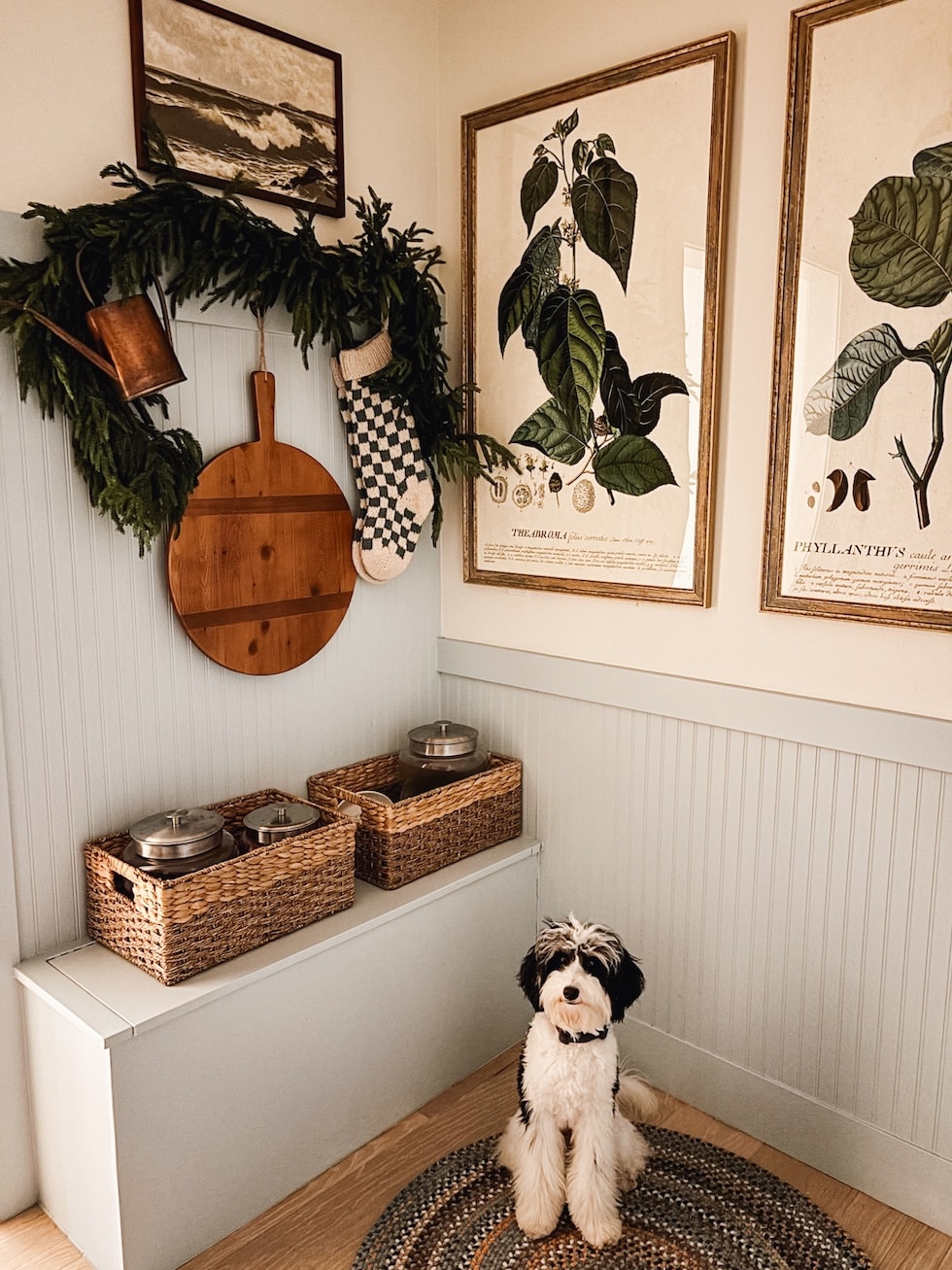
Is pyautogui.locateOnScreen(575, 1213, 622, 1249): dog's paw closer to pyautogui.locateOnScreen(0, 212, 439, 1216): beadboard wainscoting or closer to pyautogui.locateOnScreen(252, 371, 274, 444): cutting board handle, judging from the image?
pyautogui.locateOnScreen(0, 212, 439, 1216): beadboard wainscoting

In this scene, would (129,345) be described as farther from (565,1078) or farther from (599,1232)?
(599,1232)

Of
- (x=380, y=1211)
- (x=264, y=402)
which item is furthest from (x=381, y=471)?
(x=380, y=1211)

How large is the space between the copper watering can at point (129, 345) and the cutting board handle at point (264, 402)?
1.01 feet

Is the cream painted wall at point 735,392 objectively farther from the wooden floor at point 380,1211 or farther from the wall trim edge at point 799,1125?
the wooden floor at point 380,1211

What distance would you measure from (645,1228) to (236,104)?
2.32 meters

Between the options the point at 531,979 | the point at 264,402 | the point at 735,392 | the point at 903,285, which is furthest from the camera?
the point at 264,402

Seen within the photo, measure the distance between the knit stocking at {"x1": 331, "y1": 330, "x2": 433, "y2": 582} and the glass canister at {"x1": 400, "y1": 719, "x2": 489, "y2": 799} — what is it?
1.32 ft

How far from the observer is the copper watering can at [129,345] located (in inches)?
65.7

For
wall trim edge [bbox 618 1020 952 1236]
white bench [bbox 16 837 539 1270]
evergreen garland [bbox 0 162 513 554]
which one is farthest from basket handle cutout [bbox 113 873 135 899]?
wall trim edge [bbox 618 1020 952 1236]

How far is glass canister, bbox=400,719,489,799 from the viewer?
7.51ft

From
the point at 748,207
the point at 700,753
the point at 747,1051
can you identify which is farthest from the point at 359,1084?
the point at 748,207

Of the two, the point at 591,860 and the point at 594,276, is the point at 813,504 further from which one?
the point at 591,860

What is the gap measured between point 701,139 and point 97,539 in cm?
141

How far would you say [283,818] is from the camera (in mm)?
1954
